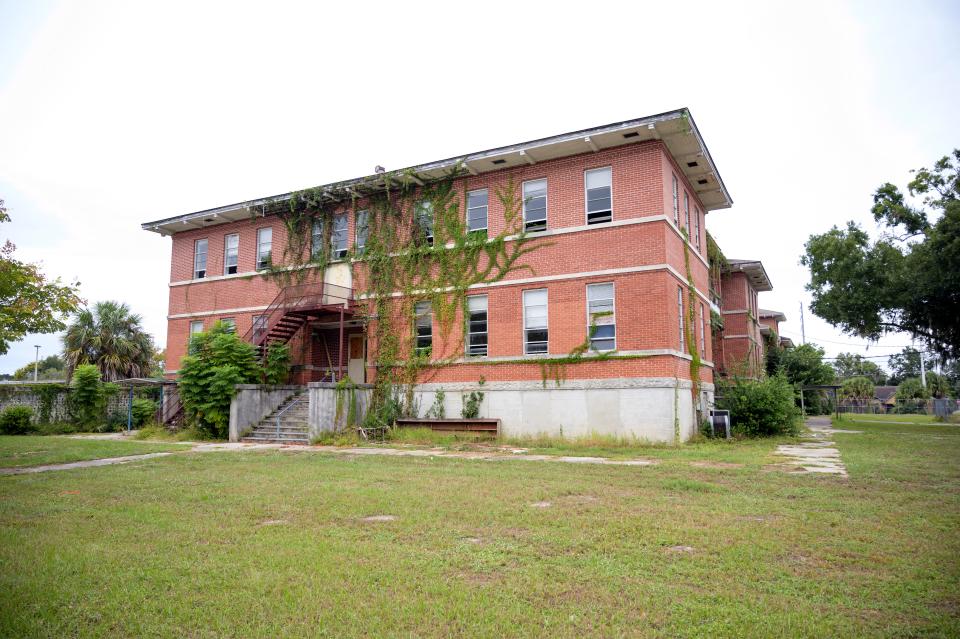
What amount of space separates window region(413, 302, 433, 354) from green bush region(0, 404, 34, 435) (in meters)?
16.7

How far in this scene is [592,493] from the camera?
920 centimetres

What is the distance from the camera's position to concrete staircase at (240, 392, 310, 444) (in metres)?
19.9

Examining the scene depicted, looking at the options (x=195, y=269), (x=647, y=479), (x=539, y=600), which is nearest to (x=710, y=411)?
(x=647, y=479)

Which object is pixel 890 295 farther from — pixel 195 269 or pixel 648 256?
Result: pixel 195 269

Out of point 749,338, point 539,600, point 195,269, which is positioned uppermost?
point 195,269

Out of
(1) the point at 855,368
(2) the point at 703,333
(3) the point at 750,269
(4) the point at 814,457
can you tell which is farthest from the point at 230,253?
(1) the point at 855,368

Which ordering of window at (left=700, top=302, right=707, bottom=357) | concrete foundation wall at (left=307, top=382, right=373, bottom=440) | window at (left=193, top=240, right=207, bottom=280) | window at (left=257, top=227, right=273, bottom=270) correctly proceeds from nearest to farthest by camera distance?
1. concrete foundation wall at (left=307, top=382, right=373, bottom=440)
2. window at (left=700, top=302, right=707, bottom=357)
3. window at (left=257, top=227, right=273, bottom=270)
4. window at (left=193, top=240, right=207, bottom=280)

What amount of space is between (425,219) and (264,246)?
8.02 metres

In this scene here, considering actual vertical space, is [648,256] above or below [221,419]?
above

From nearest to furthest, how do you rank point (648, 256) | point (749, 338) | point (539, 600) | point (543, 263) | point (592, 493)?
point (539, 600) < point (592, 493) < point (648, 256) < point (543, 263) < point (749, 338)

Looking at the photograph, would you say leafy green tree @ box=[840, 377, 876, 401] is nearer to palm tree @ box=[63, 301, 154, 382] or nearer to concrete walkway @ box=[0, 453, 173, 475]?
palm tree @ box=[63, 301, 154, 382]

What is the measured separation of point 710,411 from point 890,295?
15.8 meters

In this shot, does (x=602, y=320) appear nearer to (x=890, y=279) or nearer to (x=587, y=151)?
(x=587, y=151)

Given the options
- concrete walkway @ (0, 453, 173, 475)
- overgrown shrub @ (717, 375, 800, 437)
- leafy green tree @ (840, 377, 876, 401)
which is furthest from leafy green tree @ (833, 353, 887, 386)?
concrete walkway @ (0, 453, 173, 475)
